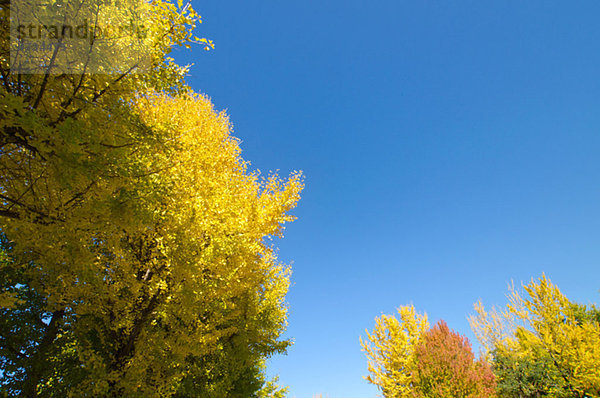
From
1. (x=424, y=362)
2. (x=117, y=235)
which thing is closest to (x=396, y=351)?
(x=424, y=362)

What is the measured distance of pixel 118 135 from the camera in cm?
473

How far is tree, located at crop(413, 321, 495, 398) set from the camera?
11398mm

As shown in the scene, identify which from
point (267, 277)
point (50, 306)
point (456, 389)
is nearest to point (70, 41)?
point (50, 306)

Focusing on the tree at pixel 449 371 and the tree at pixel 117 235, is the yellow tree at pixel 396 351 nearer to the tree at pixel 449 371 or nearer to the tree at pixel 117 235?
the tree at pixel 449 371

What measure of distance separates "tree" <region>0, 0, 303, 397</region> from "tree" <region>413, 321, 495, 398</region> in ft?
26.9

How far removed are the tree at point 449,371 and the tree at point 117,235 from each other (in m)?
8.21

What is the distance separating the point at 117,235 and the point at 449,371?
13983mm

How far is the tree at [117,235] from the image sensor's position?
4352 millimetres

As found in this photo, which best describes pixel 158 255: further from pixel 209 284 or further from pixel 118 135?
pixel 118 135

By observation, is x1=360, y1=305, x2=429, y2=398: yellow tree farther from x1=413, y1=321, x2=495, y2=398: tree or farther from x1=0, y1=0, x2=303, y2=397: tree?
x1=0, y1=0, x2=303, y2=397: tree

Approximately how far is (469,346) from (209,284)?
44.7ft

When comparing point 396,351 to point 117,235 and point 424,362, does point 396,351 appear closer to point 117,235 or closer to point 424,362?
point 424,362

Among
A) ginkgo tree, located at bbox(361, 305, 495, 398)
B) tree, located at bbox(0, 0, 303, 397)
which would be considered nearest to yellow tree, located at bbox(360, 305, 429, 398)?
ginkgo tree, located at bbox(361, 305, 495, 398)

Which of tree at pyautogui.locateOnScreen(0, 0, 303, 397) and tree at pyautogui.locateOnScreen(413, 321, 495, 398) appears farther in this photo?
tree at pyautogui.locateOnScreen(413, 321, 495, 398)
